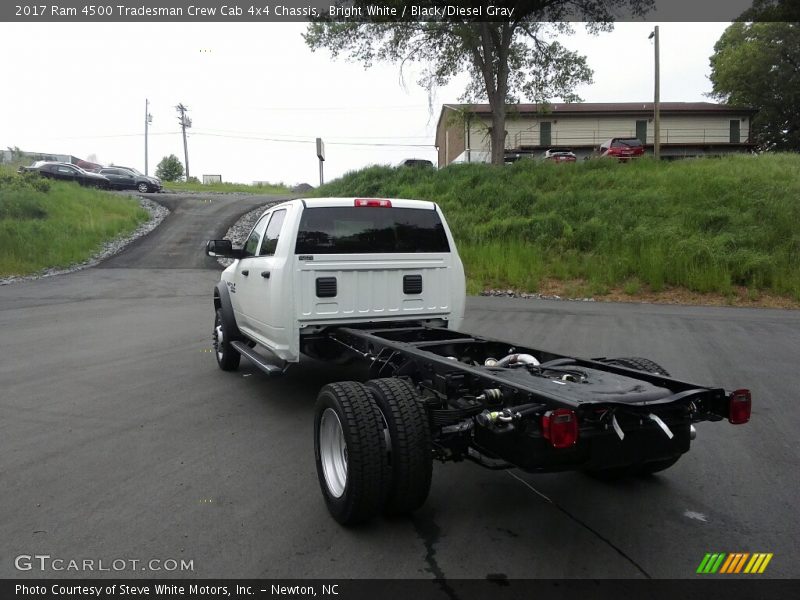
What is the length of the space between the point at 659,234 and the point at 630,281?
7.72ft

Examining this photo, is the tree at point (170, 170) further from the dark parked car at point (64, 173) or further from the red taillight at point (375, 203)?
the red taillight at point (375, 203)

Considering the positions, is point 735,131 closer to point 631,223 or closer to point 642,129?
point 642,129

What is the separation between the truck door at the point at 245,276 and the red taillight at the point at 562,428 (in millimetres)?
4159

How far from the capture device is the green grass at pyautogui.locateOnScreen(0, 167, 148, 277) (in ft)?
65.8

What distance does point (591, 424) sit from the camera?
3139 mm

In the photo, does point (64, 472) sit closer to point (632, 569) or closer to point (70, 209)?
point (632, 569)

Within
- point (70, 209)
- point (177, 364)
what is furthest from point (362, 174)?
point (177, 364)

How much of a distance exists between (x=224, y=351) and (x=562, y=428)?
208 inches

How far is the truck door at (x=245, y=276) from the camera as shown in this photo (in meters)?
6.59

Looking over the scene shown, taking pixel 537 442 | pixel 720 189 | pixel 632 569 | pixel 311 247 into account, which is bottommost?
pixel 632 569

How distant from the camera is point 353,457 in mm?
3375

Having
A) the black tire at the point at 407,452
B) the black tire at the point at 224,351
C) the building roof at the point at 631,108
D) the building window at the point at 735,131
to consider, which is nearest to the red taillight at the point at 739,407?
the black tire at the point at 407,452

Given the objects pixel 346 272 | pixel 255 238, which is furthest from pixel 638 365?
pixel 255 238
